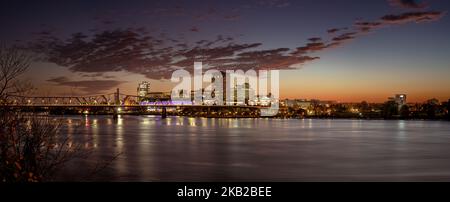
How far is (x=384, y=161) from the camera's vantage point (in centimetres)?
2836

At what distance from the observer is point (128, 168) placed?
2278cm
